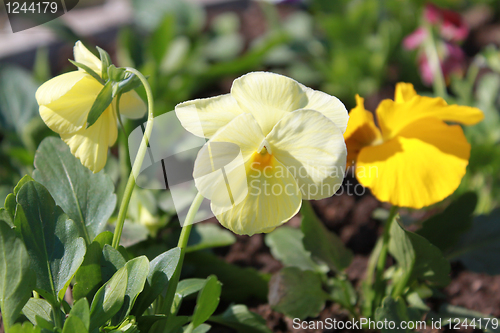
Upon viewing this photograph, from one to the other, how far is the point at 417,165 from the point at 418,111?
0.28 feet

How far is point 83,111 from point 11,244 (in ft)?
0.60

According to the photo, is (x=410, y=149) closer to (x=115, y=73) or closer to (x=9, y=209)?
(x=115, y=73)

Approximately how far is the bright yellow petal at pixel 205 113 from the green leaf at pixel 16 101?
96 cm

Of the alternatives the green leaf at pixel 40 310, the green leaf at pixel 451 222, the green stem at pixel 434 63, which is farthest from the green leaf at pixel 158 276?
the green stem at pixel 434 63

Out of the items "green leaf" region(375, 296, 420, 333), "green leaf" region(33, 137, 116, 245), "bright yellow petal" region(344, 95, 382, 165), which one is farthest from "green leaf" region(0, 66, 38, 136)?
"green leaf" region(375, 296, 420, 333)

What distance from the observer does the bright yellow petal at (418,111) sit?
658 mm

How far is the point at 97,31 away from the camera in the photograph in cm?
207

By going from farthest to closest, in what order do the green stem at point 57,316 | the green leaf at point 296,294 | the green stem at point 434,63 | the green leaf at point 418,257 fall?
1. the green stem at point 434,63
2. the green leaf at point 296,294
3. the green leaf at point 418,257
4. the green stem at point 57,316

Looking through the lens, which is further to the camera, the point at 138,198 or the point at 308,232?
the point at 138,198

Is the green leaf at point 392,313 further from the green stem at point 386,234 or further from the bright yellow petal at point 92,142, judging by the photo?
the bright yellow petal at point 92,142

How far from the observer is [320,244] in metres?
0.83

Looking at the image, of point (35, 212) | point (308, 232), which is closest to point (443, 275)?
point (308, 232)

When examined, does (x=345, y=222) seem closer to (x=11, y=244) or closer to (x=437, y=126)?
(x=437, y=126)

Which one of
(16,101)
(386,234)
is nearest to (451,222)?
(386,234)
